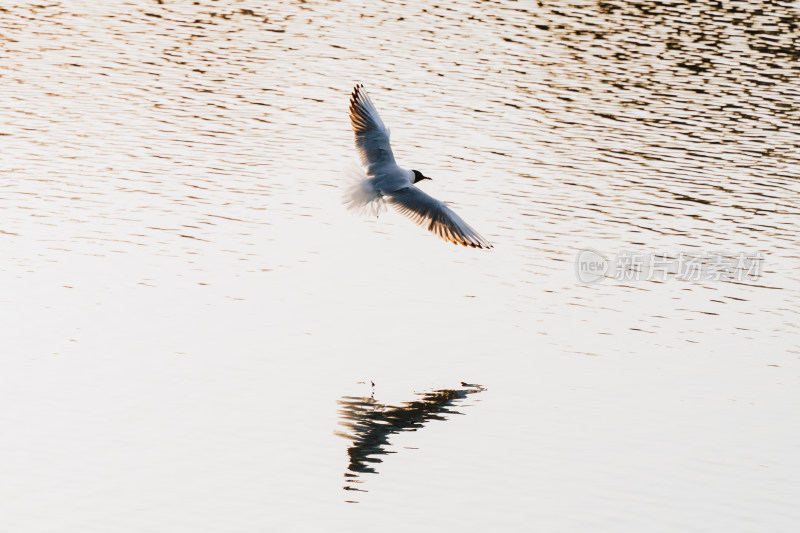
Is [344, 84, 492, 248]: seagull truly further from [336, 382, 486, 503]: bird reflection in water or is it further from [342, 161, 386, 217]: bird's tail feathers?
[336, 382, 486, 503]: bird reflection in water

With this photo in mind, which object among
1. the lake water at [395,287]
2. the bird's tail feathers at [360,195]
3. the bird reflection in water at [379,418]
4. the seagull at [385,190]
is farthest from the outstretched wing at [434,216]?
the bird reflection in water at [379,418]

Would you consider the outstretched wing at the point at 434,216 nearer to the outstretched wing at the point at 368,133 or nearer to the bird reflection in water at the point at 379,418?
the outstretched wing at the point at 368,133

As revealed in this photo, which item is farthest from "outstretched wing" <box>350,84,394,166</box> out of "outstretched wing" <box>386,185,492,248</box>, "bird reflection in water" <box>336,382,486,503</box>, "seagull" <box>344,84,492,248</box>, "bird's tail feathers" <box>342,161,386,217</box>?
"bird reflection in water" <box>336,382,486,503</box>

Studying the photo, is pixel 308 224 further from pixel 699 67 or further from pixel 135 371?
pixel 699 67

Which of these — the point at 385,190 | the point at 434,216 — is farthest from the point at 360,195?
the point at 434,216

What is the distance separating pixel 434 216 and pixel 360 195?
1.04 metres

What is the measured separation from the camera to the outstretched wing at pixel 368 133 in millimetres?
18234

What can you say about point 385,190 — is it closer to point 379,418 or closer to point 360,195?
point 360,195

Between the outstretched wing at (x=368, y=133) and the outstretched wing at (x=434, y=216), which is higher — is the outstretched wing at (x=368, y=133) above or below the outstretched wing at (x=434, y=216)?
above

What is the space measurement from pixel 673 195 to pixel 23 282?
12.7 metres

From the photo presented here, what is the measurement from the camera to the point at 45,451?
49.6 ft

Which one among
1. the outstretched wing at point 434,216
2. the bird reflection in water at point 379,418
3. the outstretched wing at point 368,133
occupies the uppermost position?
the outstretched wing at point 368,133

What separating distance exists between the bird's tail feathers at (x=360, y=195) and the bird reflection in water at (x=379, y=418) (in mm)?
2439

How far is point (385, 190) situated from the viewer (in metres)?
17.5
